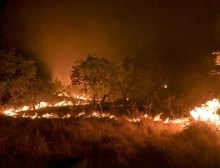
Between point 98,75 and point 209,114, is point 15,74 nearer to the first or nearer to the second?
point 98,75

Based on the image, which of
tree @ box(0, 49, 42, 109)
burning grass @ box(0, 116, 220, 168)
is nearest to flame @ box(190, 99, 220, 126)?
burning grass @ box(0, 116, 220, 168)

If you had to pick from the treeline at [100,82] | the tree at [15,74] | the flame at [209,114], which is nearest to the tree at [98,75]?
the treeline at [100,82]

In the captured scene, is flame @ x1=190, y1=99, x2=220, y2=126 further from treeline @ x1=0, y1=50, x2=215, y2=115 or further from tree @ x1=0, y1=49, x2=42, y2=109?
tree @ x1=0, y1=49, x2=42, y2=109

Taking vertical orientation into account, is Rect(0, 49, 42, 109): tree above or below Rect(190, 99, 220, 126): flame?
above

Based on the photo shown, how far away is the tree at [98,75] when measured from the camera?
21.2 meters

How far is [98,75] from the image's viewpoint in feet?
69.9

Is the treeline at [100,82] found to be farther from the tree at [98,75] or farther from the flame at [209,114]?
the flame at [209,114]

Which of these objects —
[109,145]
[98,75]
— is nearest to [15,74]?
[98,75]

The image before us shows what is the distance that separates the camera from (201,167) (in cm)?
725

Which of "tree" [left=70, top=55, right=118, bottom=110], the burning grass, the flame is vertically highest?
"tree" [left=70, top=55, right=118, bottom=110]

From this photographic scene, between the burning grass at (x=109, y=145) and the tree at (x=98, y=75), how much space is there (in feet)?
30.5

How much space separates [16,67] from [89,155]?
17.1m

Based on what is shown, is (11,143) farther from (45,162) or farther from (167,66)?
(167,66)

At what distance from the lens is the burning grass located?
7.62 m
